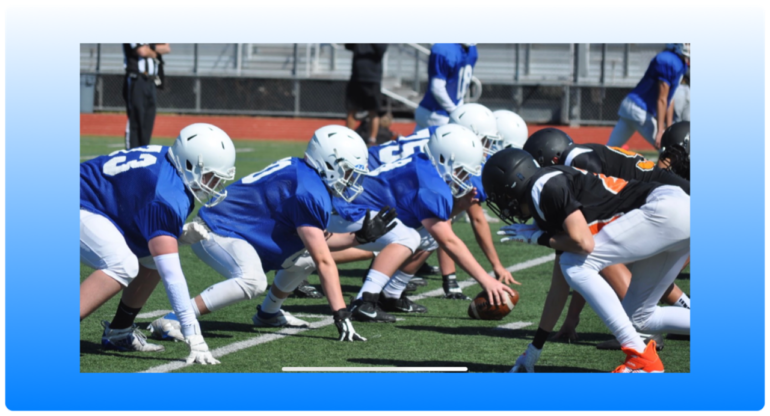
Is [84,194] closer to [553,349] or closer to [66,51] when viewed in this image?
[66,51]

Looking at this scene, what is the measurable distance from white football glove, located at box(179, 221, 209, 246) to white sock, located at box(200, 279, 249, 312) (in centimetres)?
26

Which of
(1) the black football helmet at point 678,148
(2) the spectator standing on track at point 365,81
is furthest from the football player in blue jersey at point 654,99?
(2) the spectator standing on track at point 365,81

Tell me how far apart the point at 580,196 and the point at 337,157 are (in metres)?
1.34

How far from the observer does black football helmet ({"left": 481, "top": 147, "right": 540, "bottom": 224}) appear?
4504 mm

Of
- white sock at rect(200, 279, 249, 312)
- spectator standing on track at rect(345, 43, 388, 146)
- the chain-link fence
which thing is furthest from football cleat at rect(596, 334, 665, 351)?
the chain-link fence

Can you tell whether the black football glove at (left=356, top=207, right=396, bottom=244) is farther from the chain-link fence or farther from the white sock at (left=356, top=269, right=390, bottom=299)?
the chain-link fence

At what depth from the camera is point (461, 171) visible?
19.5ft

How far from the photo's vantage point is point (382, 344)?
5.25 meters

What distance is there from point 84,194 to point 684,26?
2.77 meters

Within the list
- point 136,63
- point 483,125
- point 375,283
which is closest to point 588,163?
point 375,283

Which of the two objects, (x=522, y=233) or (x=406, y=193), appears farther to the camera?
(x=406, y=193)

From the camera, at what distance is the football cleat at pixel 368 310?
5.80 meters

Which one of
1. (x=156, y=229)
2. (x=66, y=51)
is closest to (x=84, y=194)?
(x=156, y=229)

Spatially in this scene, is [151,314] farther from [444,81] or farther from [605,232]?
[444,81]
